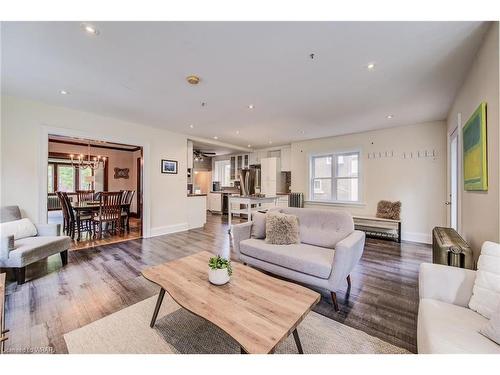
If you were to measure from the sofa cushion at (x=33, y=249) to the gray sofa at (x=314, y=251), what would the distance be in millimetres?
2417

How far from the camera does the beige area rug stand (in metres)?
1.47

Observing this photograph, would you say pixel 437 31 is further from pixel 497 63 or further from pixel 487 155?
pixel 487 155

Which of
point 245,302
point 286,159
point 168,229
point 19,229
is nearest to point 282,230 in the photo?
point 245,302

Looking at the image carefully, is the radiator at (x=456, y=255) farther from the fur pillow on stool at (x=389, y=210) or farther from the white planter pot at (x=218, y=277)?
the fur pillow on stool at (x=389, y=210)

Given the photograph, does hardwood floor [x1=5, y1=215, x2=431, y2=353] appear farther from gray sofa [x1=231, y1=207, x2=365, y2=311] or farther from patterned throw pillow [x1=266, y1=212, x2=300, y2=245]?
patterned throw pillow [x1=266, y1=212, x2=300, y2=245]

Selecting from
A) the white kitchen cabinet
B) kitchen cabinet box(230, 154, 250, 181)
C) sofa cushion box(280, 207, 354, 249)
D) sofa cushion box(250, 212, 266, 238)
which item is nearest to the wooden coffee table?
sofa cushion box(250, 212, 266, 238)

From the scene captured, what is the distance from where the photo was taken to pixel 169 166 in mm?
5066

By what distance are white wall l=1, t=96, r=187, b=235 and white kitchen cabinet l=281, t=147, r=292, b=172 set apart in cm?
344

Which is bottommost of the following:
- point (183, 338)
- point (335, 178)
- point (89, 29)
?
point (183, 338)

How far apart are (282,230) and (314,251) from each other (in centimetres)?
47

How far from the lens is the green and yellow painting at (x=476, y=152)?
177 centimetres

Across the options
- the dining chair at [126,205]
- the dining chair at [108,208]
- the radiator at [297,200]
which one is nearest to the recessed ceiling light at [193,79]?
the dining chair at [108,208]

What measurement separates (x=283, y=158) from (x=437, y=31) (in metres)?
5.20

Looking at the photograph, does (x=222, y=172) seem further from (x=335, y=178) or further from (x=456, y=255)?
(x=456, y=255)
